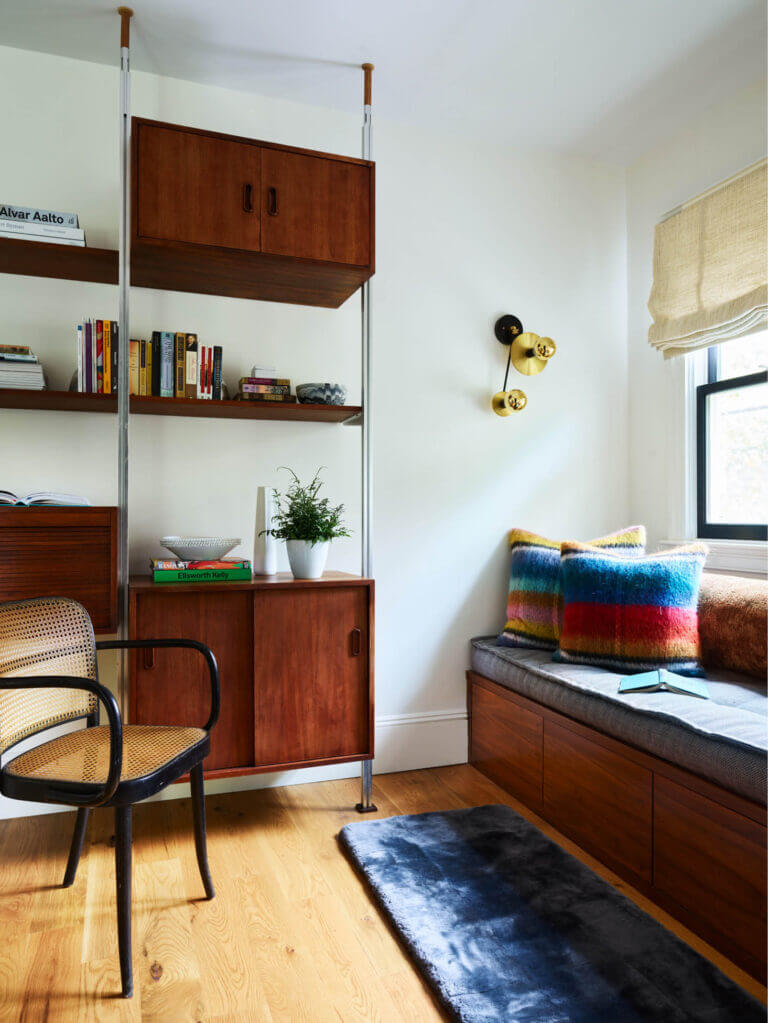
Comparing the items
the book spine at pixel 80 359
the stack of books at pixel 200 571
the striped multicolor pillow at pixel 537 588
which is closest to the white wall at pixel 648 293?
the striped multicolor pillow at pixel 537 588

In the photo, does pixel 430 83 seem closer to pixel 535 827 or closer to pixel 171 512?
pixel 171 512

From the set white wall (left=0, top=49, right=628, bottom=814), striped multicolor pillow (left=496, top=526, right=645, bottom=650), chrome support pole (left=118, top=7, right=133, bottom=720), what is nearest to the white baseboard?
white wall (left=0, top=49, right=628, bottom=814)

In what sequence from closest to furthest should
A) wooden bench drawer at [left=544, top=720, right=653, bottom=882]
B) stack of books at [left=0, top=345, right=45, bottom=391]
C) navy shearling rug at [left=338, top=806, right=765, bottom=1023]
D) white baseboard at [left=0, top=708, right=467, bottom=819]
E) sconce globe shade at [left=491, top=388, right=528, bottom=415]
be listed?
navy shearling rug at [left=338, top=806, right=765, bottom=1023], wooden bench drawer at [left=544, top=720, right=653, bottom=882], stack of books at [left=0, top=345, right=45, bottom=391], white baseboard at [left=0, top=708, right=467, bottom=819], sconce globe shade at [left=491, top=388, right=528, bottom=415]

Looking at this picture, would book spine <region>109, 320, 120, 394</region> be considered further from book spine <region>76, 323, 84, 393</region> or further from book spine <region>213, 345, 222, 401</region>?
book spine <region>213, 345, 222, 401</region>

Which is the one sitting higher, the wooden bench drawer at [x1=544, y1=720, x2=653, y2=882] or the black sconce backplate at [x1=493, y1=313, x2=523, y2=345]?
the black sconce backplate at [x1=493, y1=313, x2=523, y2=345]

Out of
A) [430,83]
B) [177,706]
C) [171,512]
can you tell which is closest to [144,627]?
[177,706]

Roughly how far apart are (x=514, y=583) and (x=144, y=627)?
1516mm

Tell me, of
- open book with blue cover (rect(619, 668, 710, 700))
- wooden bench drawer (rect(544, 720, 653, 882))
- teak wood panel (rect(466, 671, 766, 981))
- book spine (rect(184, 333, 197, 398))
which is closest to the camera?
teak wood panel (rect(466, 671, 766, 981))

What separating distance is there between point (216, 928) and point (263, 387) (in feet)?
5.52

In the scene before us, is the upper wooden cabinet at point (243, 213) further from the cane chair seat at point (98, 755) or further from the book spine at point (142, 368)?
the cane chair seat at point (98, 755)

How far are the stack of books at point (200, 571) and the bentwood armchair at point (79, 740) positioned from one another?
339 mm

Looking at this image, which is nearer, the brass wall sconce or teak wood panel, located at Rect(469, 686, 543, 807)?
teak wood panel, located at Rect(469, 686, 543, 807)

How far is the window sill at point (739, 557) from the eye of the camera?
271 cm

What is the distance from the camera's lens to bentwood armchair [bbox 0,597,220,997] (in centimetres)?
163
